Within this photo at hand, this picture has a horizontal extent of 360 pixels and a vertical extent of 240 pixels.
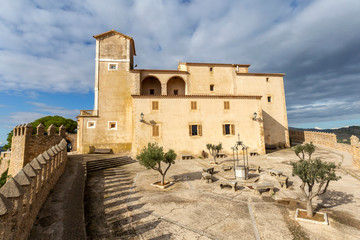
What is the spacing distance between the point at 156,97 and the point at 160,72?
5.99 m

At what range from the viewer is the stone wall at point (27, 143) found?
14477 mm

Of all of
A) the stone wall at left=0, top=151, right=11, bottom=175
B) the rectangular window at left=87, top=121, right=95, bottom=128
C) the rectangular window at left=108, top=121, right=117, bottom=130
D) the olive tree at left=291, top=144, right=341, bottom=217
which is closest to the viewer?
the olive tree at left=291, top=144, right=341, bottom=217

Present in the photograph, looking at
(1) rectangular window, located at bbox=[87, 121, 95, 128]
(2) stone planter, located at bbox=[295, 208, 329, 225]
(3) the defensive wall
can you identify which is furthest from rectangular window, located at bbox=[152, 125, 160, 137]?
(3) the defensive wall

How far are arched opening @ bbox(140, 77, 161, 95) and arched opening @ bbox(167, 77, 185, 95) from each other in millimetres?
1560

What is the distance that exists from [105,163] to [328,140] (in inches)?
992

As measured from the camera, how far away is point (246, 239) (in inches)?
189

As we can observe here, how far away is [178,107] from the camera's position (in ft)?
60.2

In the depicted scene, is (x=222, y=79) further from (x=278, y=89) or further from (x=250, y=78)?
(x=278, y=89)

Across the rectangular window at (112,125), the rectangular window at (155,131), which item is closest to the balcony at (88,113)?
→ the rectangular window at (112,125)

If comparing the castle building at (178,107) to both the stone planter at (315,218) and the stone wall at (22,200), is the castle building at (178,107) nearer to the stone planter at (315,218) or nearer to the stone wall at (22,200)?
the stone wall at (22,200)

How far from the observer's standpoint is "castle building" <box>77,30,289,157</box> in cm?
1791

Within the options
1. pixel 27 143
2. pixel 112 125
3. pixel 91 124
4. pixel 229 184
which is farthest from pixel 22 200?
pixel 91 124

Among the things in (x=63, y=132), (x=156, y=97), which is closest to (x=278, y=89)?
(x=156, y=97)

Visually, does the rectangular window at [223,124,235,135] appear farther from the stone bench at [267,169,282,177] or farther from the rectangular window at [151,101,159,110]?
the stone bench at [267,169,282,177]
